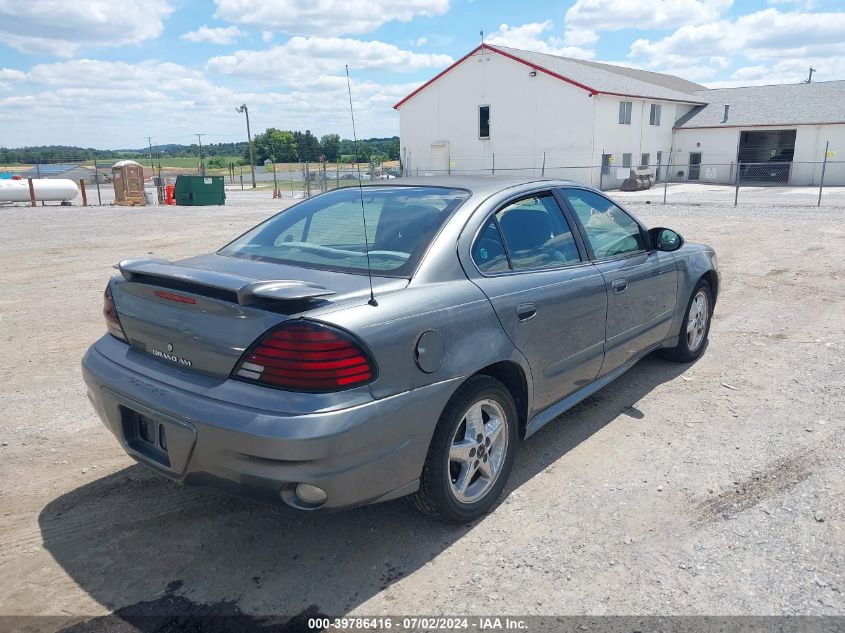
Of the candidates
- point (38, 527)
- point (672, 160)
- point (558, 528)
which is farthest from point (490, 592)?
point (672, 160)

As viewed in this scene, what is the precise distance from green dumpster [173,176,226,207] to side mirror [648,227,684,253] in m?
26.7

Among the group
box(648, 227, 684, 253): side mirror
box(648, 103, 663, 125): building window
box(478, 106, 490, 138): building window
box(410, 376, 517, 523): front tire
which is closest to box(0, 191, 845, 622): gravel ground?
box(410, 376, 517, 523): front tire

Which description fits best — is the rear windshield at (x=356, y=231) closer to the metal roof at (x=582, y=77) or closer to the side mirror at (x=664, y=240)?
the side mirror at (x=664, y=240)

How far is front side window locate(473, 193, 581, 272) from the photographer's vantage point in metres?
3.39

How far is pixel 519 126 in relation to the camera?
36.9 metres

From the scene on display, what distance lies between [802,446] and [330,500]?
3109mm

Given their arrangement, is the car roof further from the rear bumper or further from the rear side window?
the rear bumper

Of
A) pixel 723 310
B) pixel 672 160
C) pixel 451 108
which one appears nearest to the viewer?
pixel 723 310

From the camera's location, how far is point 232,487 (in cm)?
262

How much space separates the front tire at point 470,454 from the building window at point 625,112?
3682 centimetres

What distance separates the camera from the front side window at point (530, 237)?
134 inches

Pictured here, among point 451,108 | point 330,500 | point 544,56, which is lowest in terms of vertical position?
point 330,500

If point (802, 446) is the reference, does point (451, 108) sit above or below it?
above

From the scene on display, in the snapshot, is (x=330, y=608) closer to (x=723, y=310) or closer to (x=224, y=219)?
(x=723, y=310)
